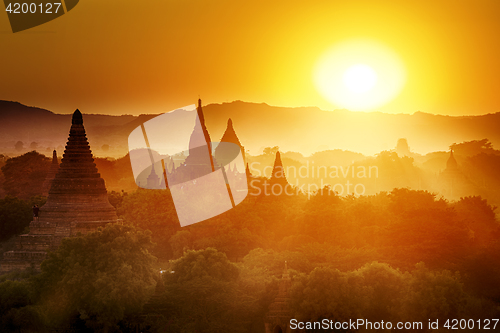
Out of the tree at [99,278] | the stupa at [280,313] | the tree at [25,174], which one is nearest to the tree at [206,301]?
the stupa at [280,313]

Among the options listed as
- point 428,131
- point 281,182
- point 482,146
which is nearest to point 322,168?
point 482,146

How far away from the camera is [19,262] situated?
40.8 meters

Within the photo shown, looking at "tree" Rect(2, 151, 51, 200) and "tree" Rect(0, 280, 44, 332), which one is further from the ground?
"tree" Rect(2, 151, 51, 200)

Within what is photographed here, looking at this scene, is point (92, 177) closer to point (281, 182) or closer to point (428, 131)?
point (281, 182)

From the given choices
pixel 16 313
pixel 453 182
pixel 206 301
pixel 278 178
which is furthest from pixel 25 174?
pixel 206 301

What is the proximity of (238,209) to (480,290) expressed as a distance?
86.8ft

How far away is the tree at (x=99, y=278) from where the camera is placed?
111 ft

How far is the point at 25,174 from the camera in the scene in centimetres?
9062

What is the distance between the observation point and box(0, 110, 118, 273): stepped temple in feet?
135

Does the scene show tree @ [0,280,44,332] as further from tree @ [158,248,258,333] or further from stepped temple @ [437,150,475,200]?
stepped temple @ [437,150,475,200]

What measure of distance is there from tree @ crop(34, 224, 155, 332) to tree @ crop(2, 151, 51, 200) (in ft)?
158

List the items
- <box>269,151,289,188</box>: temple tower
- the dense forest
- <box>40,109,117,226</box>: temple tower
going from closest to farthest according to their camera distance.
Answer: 1. the dense forest
2. <box>40,109,117,226</box>: temple tower
3. <box>269,151,289,188</box>: temple tower

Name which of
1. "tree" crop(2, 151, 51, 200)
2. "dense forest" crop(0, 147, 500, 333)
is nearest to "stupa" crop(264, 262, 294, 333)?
"dense forest" crop(0, 147, 500, 333)

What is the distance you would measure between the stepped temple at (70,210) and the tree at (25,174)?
39.7 metres
